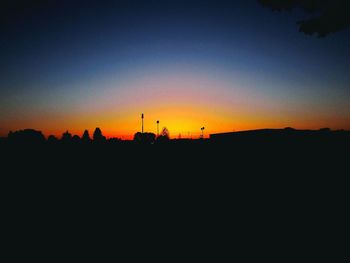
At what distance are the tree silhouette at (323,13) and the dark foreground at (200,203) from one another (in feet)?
12.5

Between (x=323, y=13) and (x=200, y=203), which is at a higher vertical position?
(x=323, y=13)

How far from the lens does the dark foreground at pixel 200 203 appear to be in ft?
13.1

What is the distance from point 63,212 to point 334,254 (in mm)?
5805

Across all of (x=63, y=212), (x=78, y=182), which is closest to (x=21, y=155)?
(x=78, y=182)

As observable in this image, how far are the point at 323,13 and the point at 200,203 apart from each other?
5.03m

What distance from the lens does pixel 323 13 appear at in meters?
4.04

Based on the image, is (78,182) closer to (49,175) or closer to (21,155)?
(49,175)

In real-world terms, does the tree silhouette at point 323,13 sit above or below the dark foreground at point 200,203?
above

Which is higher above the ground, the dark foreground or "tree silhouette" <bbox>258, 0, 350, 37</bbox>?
"tree silhouette" <bbox>258, 0, 350, 37</bbox>

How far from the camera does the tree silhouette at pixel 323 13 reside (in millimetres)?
3758

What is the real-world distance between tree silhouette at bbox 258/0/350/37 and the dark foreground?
12.5 feet

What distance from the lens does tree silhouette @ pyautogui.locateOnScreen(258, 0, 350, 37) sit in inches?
148

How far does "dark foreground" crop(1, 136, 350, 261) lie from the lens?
3984 millimetres

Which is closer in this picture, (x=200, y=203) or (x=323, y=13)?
(x=323, y=13)
